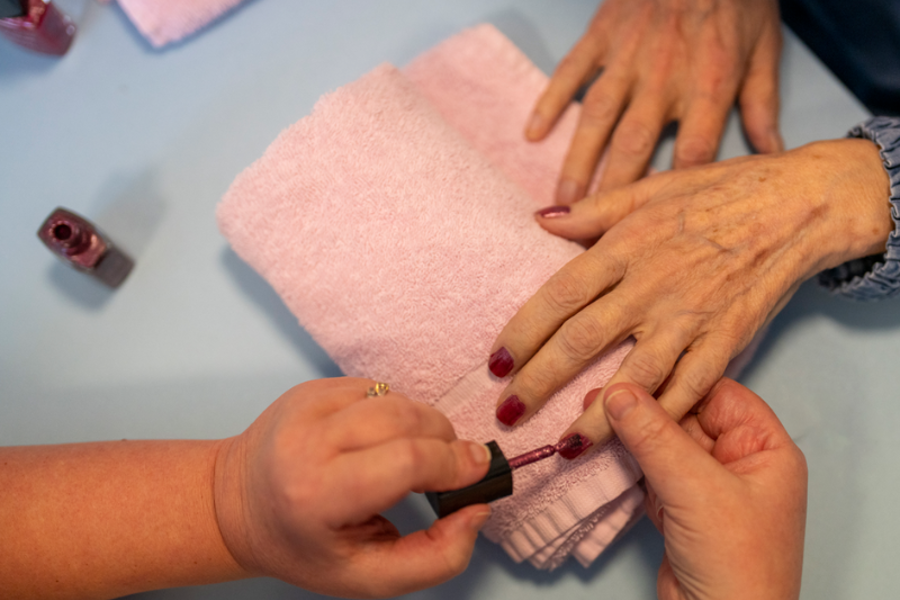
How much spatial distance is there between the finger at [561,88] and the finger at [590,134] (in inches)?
1.3

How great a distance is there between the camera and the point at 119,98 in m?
0.98

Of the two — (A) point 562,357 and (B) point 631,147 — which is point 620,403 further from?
(B) point 631,147

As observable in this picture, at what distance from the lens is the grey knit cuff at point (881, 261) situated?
0.77m

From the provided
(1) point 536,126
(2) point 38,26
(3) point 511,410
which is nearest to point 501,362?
(3) point 511,410

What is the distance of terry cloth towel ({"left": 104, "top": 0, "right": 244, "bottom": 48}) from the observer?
980mm

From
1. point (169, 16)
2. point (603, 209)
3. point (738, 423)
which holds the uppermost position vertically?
point (169, 16)

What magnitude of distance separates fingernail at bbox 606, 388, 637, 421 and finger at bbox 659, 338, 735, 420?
90 millimetres

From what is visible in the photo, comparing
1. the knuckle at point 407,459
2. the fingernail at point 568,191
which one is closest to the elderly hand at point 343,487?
the knuckle at point 407,459

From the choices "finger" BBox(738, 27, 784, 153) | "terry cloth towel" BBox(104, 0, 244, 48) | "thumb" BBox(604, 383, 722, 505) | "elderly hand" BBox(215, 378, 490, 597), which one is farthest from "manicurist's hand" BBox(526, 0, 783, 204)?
"terry cloth towel" BBox(104, 0, 244, 48)

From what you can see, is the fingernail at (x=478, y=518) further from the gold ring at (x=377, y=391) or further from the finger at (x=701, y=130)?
the finger at (x=701, y=130)

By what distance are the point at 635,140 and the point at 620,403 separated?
475 mm

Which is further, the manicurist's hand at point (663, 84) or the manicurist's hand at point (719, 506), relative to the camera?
the manicurist's hand at point (663, 84)

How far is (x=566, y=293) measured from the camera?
67 centimetres

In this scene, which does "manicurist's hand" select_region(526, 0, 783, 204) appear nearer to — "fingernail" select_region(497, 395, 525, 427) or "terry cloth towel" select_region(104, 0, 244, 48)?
"fingernail" select_region(497, 395, 525, 427)
